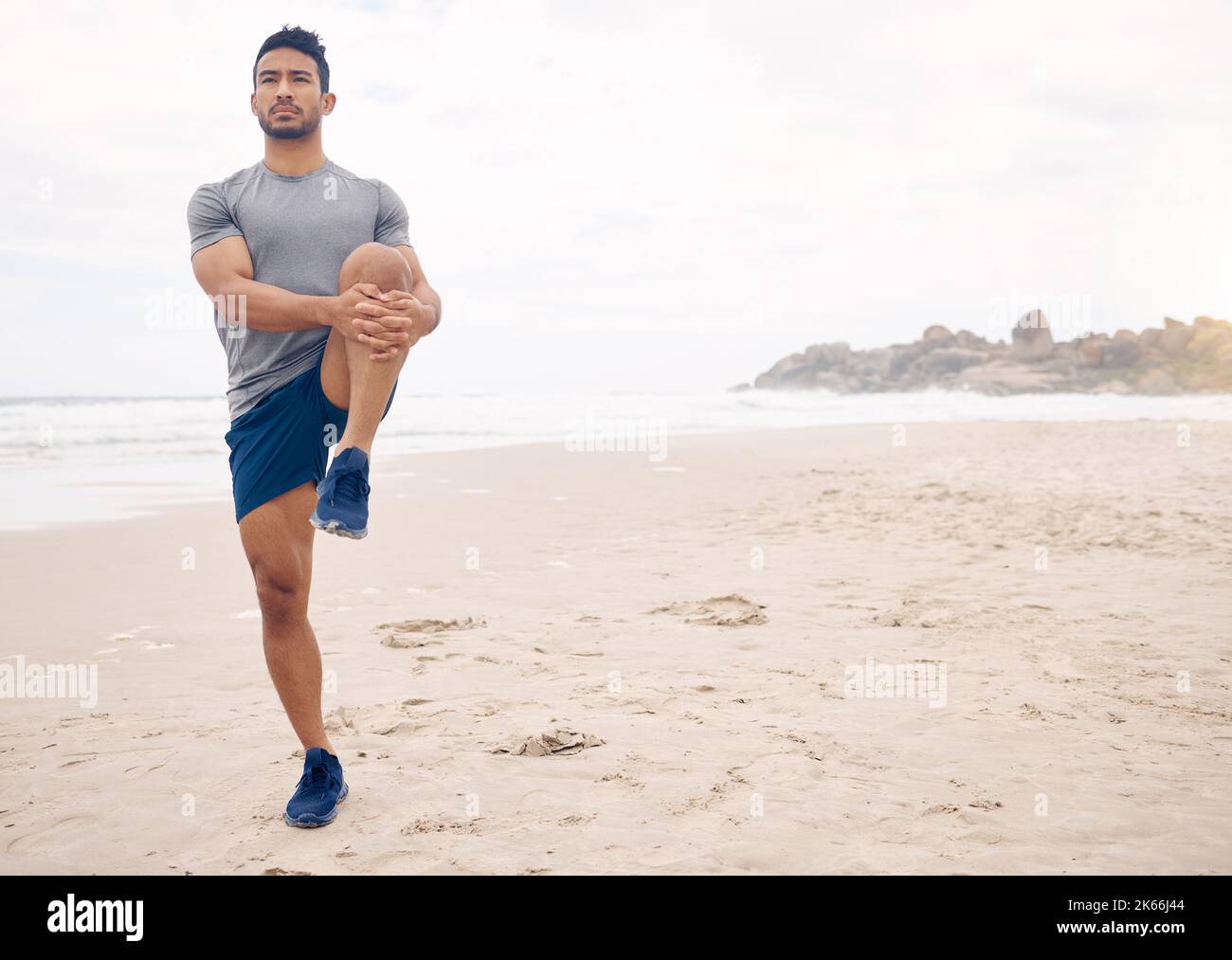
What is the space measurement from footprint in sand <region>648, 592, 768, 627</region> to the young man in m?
2.60

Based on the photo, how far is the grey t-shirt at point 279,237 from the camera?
2.65 meters

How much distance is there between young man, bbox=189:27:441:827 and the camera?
2543 mm

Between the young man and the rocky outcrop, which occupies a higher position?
the rocky outcrop

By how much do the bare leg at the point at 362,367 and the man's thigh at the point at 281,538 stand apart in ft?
0.78

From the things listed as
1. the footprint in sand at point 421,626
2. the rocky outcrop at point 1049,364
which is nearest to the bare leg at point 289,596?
the footprint in sand at point 421,626

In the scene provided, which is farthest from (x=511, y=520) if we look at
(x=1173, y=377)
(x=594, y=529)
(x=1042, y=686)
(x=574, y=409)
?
(x=1173, y=377)

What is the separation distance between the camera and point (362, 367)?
2545mm

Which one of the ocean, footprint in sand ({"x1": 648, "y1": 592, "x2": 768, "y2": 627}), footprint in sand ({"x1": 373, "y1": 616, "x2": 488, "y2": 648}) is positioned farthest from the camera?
the ocean

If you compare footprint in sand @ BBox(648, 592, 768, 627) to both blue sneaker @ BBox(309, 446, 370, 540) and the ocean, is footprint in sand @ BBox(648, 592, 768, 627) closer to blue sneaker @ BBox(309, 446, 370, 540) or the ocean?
blue sneaker @ BBox(309, 446, 370, 540)

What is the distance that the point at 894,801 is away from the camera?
272 cm

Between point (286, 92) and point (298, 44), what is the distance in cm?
16

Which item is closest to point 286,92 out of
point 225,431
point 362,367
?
point 362,367

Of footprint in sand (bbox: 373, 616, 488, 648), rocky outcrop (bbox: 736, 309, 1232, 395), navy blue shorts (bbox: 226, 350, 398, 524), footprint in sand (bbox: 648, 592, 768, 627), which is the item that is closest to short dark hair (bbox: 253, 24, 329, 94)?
navy blue shorts (bbox: 226, 350, 398, 524)
